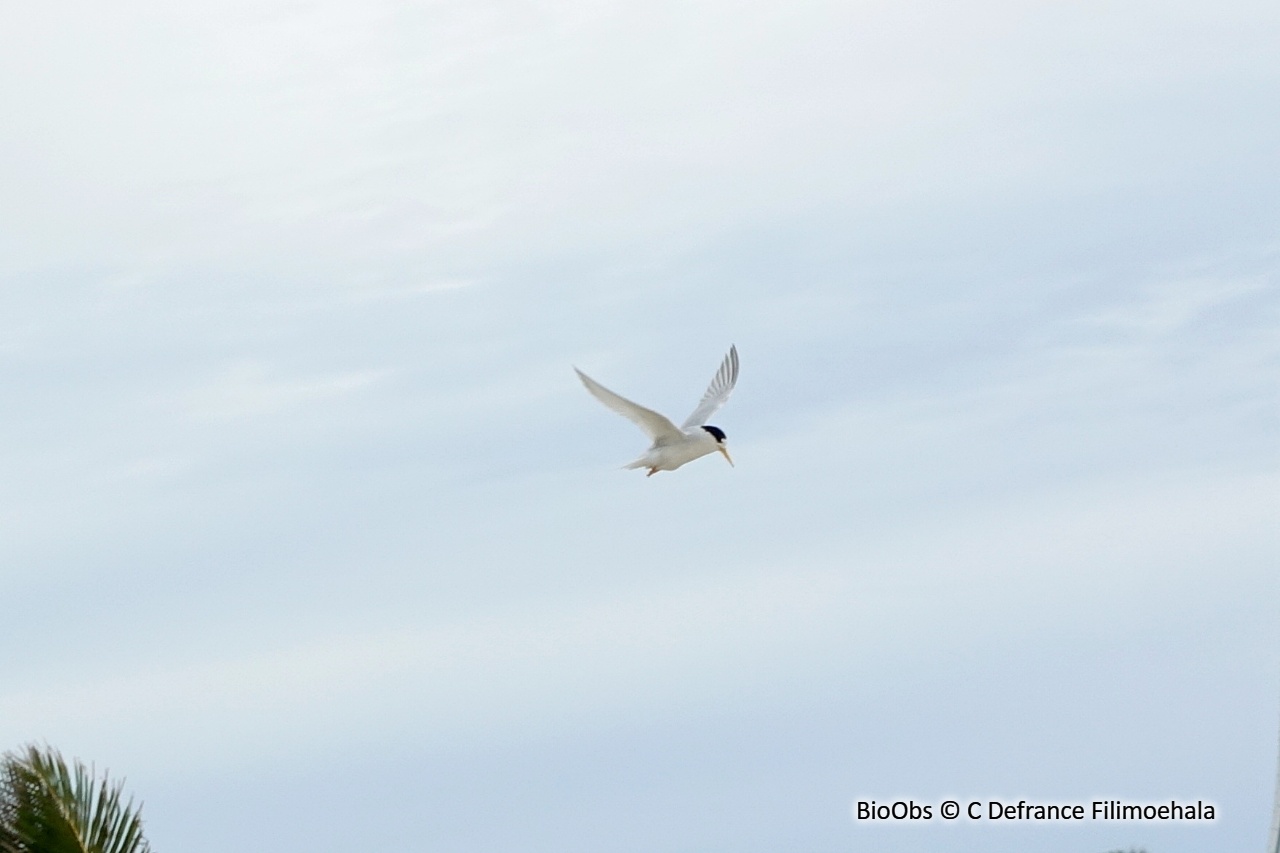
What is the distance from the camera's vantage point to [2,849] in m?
19.7

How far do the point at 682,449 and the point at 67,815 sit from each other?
1890cm

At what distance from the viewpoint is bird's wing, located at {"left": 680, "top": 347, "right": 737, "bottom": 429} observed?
130ft

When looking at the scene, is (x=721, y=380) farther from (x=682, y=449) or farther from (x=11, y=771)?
(x=11, y=771)

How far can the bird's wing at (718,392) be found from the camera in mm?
39656

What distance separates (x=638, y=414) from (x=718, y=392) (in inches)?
272

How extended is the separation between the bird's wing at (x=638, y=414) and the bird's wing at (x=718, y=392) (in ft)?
10.0

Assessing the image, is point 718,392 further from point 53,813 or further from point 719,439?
point 53,813

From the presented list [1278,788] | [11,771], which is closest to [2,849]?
[11,771]

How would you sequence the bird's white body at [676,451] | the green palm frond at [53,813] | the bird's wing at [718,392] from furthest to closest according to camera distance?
the bird's wing at [718,392] < the bird's white body at [676,451] < the green palm frond at [53,813]

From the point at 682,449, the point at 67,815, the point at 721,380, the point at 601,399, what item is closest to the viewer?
the point at 67,815

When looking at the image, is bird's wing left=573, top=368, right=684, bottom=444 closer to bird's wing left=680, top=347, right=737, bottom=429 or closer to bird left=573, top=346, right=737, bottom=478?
bird left=573, top=346, right=737, bottom=478

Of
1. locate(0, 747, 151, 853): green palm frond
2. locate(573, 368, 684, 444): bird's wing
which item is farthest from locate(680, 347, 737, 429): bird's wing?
locate(0, 747, 151, 853): green palm frond

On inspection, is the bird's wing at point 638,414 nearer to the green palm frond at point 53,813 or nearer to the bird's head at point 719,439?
the bird's head at point 719,439

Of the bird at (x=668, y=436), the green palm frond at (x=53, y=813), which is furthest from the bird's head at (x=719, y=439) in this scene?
the green palm frond at (x=53, y=813)
